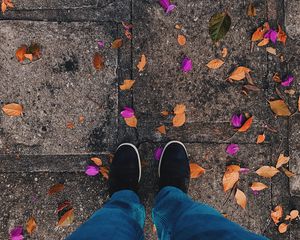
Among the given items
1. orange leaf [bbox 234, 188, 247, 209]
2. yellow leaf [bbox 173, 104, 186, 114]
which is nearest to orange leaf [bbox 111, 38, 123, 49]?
yellow leaf [bbox 173, 104, 186, 114]

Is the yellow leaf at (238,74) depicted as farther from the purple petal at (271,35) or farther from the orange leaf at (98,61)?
the orange leaf at (98,61)

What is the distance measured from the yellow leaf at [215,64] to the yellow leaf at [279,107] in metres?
0.34

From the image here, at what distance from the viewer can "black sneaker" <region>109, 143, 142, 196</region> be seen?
2.02 meters

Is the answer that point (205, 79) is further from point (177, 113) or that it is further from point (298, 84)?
point (298, 84)

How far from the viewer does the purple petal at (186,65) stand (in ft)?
6.80

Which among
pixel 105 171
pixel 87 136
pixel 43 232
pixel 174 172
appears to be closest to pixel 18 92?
pixel 87 136

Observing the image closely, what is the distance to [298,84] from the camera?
2.13 m

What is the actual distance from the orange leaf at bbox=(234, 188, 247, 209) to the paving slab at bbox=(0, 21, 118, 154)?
2.39 feet

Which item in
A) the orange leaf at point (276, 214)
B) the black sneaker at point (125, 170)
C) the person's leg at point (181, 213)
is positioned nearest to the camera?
the person's leg at point (181, 213)

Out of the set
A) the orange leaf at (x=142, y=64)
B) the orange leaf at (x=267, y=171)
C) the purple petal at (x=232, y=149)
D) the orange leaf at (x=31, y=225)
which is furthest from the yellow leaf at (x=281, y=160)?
the orange leaf at (x=31, y=225)

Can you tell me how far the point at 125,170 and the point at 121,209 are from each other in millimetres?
283

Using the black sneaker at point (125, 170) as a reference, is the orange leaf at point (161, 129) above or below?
above

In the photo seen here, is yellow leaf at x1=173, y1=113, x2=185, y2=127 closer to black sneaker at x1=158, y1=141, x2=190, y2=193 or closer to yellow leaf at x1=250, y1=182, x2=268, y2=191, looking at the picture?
black sneaker at x1=158, y1=141, x2=190, y2=193

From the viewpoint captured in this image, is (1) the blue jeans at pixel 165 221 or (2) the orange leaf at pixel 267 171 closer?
(1) the blue jeans at pixel 165 221
